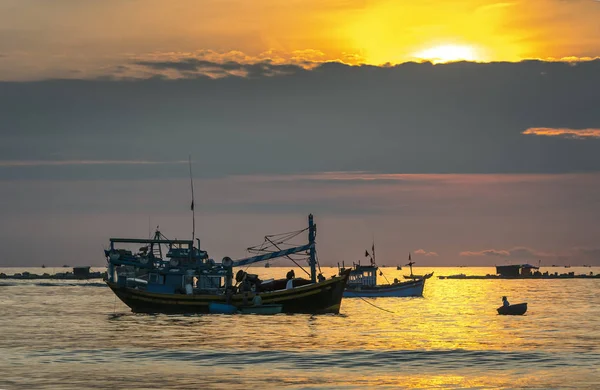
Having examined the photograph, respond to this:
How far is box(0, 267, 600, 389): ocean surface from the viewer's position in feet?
136

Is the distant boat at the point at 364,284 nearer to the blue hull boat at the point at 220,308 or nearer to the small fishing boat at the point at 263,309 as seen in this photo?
the small fishing boat at the point at 263,309

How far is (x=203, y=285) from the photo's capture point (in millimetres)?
84375

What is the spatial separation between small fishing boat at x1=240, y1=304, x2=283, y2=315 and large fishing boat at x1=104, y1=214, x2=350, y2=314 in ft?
1.11

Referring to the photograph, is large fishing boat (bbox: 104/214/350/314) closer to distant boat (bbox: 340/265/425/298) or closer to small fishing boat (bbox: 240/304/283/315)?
small fishing boat (bbox: 240/304/283/315)

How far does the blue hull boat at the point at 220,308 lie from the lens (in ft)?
262

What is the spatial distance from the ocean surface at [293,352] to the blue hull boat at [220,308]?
0.90 m

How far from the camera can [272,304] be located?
81.1 meters

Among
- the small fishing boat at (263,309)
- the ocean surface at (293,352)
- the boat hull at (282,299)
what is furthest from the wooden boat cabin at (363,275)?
the small fishing boat at (263,309)

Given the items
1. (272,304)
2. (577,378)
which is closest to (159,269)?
(272,304)

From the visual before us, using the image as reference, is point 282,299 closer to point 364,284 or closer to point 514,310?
point 514,310

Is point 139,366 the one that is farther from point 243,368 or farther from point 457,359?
point 457,359

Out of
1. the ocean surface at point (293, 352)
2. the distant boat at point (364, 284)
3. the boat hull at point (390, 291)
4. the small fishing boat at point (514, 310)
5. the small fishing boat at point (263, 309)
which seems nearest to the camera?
the ocean surface at point (293, 352)

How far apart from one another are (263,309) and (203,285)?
22.5 feet

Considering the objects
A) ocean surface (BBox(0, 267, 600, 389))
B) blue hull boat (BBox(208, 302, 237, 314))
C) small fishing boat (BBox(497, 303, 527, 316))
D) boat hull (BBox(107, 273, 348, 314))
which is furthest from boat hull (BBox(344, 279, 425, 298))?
blue hull boat (BBox(208, 302, 237, 314))
